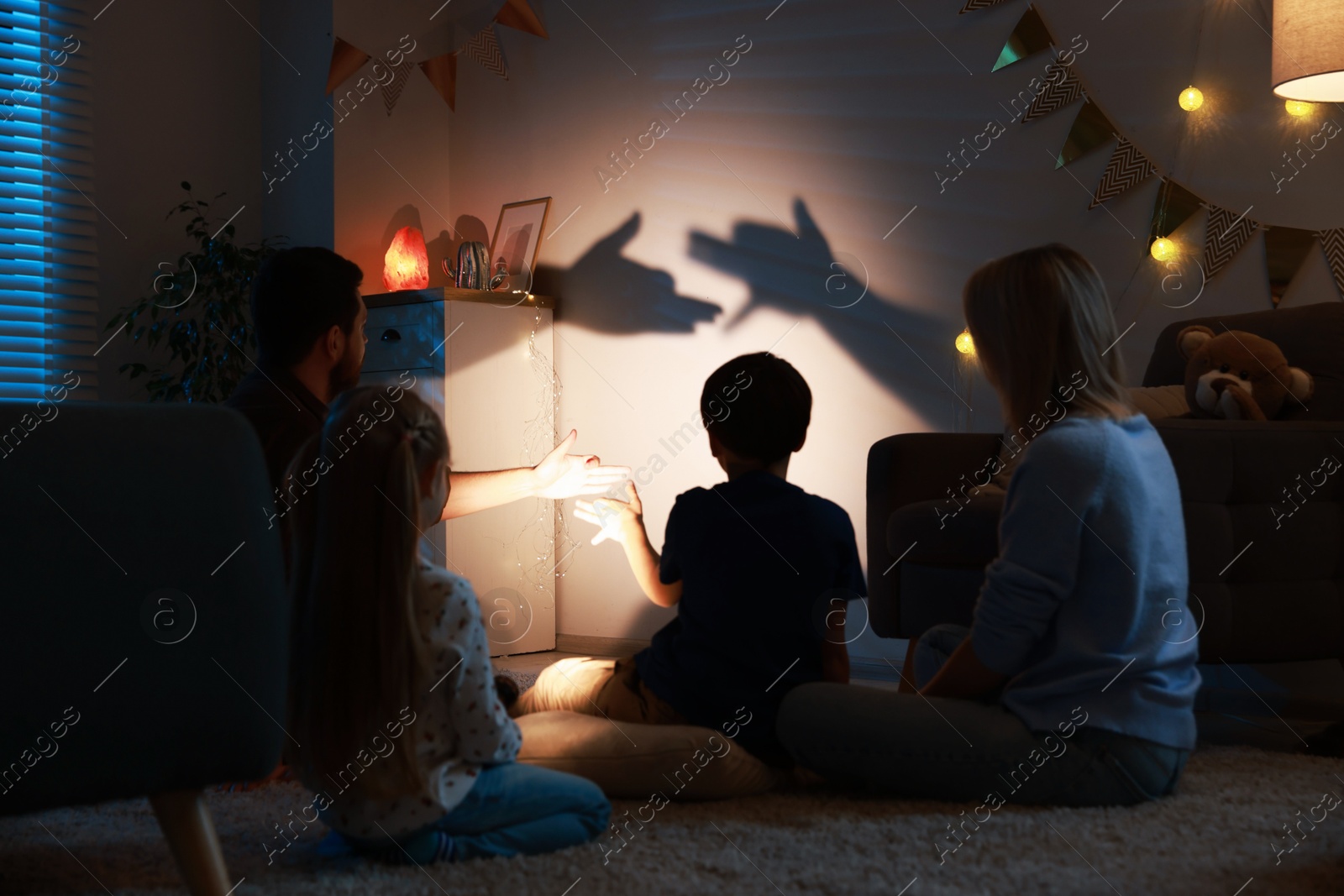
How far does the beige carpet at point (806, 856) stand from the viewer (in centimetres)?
120

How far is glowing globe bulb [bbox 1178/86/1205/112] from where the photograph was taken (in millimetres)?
2578

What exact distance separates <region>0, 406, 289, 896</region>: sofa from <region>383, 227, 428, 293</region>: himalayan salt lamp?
2.55 m

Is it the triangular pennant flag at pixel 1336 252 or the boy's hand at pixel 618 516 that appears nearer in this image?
the boy's hand at pixel 618 516

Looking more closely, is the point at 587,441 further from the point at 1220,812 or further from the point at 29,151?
the point at 1220,812

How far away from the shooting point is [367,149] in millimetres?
3701

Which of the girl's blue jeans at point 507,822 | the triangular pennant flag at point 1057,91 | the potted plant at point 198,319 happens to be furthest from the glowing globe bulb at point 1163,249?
the potted plant at point 198,319

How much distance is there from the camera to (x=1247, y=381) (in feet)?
7.27

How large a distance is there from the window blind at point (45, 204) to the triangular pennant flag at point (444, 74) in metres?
1.04

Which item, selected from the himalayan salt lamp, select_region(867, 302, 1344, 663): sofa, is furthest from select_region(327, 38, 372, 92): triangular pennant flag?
select_region(867, 302, 1344, 663): sofa

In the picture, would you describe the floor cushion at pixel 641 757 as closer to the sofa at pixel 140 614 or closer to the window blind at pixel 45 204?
the sofa at pixel 140 614

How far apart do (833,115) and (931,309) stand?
0.62 meters

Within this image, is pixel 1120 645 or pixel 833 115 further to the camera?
pixel 833 115

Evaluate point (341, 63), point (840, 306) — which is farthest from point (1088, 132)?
point (341, 63)

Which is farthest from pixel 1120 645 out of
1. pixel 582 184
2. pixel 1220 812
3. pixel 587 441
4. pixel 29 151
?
pixel 29 151
